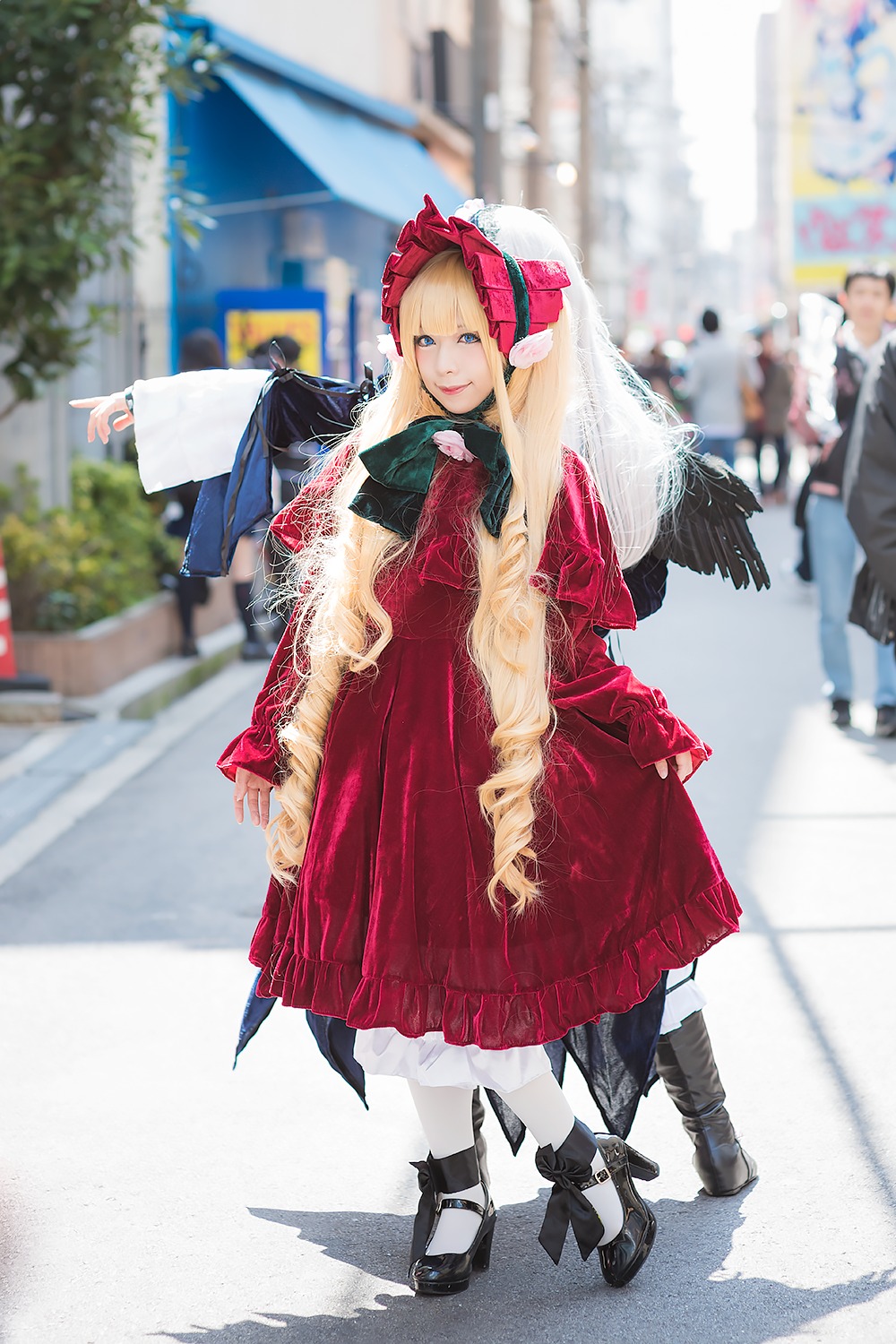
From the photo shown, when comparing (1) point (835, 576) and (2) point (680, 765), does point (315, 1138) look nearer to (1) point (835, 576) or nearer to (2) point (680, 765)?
(2) point (680, 765)

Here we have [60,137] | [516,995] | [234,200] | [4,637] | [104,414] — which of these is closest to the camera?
[516,995]

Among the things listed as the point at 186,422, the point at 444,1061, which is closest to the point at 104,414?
the point at 186,422

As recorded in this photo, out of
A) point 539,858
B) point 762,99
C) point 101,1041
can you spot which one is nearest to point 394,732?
point 539,858

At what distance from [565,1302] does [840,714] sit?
5.13 metres

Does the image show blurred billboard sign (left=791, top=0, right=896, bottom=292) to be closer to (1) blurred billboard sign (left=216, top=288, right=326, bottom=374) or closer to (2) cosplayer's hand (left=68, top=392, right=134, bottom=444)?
(1) blurred billboard sign (left=216, top=288, right=326, bottom=374)

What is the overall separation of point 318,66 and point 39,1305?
51.5 ft

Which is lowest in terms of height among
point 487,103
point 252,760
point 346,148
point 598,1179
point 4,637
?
point 598,1179

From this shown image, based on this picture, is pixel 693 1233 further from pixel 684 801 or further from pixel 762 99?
pixel 762 99

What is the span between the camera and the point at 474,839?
9.00 ft

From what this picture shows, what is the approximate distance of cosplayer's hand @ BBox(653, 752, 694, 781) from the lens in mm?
2760

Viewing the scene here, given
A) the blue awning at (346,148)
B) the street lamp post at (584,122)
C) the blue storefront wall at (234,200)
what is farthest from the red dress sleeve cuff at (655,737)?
the street lamp post at (584,122)

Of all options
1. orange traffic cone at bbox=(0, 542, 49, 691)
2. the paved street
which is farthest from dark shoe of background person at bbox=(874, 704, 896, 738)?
orange traffic cone at bbox=(0, 542, 49, 691)

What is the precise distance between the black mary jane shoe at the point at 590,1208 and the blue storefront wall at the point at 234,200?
11235mm

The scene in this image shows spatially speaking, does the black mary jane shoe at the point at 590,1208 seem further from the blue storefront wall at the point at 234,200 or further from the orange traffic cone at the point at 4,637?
the blue storefront wall at the point at 234,200
